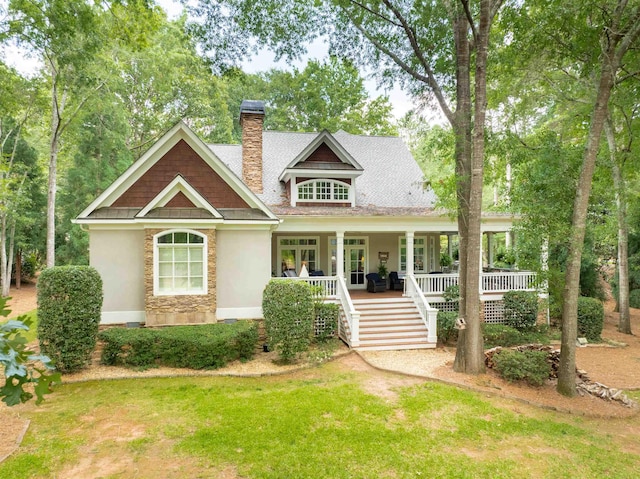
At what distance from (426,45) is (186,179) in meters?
8.02

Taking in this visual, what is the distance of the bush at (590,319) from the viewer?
1288 cm

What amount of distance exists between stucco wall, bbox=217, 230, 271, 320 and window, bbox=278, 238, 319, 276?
14.3ft

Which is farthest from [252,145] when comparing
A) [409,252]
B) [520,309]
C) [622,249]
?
[622,249]

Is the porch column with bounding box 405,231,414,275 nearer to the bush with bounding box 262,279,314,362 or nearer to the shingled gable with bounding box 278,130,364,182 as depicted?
the shingled gable with bounding box 278,130,364,182

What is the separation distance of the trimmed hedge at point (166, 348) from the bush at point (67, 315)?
641 millimetres

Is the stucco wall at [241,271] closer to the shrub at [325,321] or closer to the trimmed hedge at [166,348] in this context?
the shrub at [325,321]

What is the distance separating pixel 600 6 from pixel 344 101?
69.9 feet

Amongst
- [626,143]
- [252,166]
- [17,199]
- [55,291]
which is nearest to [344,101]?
[252,166]

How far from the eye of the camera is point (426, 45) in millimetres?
10500

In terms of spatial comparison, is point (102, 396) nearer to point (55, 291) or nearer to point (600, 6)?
point (55, 291)

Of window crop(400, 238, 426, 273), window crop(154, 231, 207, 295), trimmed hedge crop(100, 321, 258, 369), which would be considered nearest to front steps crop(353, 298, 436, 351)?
trimmed hedge crop(100, 321, 258, 369)

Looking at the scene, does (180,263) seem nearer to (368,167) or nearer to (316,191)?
(316,191)

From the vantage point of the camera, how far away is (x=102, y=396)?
7.73 metres

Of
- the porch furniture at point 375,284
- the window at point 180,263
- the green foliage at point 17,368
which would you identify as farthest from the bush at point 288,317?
the green foliage at point 17,368
